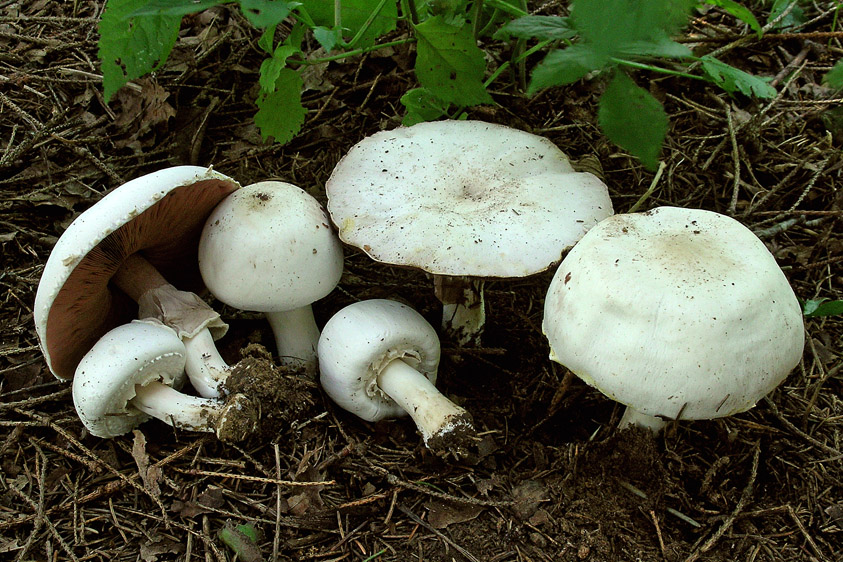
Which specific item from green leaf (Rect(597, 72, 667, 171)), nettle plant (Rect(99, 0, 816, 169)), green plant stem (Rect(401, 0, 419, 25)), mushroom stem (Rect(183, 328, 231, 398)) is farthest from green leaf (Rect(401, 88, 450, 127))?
mushroom stem (Rect(183, 328, 231, 398))

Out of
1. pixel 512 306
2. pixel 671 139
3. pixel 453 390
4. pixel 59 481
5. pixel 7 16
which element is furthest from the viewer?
pixel 7 16

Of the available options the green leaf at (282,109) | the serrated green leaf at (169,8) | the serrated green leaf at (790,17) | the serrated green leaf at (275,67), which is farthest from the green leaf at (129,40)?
the serrated green leaf at (790,17)

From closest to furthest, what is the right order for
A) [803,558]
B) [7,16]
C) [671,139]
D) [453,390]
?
[803,558], [453,390], [671,139], [7,16]

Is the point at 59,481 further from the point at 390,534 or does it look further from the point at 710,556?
the point at 710,556

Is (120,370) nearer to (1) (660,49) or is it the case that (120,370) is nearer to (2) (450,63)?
(2) (450,63)

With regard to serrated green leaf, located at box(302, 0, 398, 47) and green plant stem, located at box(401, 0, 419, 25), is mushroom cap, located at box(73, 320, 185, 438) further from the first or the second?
green plant stem, located at box(401, 0, 419, 25)

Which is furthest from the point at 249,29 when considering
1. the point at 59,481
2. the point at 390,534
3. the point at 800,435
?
the point at 800,435

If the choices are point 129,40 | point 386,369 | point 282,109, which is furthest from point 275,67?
point 386,369

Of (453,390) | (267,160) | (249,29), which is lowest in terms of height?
(453,390)
